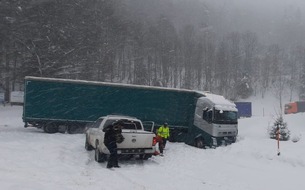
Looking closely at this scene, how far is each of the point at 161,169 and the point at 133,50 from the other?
2697 inches

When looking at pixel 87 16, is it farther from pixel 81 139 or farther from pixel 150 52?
pixel 81 139

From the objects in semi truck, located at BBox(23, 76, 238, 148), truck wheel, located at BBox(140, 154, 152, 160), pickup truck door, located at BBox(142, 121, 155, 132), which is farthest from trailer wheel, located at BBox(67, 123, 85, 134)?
truck wheel, located at BBox(140, 154, 152, 160)

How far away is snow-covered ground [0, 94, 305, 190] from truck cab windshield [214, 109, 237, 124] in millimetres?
2375

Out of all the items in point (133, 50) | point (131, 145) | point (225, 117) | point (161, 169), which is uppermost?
point (133, 50)

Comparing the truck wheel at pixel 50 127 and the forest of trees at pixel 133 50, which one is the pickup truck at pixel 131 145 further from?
the forest of trees at pixel 133 50

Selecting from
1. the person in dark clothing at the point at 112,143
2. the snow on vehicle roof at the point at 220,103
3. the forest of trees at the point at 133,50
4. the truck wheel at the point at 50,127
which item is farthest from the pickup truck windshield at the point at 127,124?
the forest of trees at the point at 133,50

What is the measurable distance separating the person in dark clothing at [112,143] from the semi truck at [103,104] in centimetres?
1022

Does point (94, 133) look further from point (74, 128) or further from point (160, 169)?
point (74, 128)

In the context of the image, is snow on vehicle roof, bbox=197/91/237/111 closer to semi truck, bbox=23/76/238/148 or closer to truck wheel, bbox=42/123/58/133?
semi truck, bbox=23/76/238/148

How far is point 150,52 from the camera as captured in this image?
83000 millimetres

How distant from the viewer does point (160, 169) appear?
43.0ft

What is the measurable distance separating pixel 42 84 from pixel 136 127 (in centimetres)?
1040

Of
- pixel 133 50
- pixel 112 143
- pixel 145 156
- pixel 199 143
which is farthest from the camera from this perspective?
pixel 133 50

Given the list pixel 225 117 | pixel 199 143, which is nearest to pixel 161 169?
pixel 199 143
